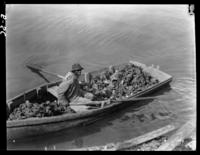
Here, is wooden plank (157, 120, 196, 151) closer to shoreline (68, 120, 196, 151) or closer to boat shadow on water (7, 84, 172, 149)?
shoreline (68, 120, 196, 151)

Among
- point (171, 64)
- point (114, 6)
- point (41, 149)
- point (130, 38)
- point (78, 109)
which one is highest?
point (114, 6)

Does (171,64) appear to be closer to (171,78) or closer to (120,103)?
(171,78)

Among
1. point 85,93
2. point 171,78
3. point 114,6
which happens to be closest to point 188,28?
point 171,78

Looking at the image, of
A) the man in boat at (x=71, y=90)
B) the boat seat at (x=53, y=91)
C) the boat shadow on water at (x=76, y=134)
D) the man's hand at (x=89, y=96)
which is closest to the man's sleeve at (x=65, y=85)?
the man in boat at (x=71, y=90)

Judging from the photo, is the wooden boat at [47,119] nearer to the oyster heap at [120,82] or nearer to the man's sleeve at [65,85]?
the oyster heap at [120,82]

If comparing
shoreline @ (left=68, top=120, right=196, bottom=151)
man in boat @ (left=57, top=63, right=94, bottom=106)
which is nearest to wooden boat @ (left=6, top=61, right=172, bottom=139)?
man in boat @ (left=57, top=63, right=94, bottom=106)

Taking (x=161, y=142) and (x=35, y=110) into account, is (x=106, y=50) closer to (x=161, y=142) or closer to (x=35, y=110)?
(x=35, y=110)

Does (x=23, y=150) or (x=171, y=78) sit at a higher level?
(x=171, y=78)

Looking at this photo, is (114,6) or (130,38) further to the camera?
(130,38)
